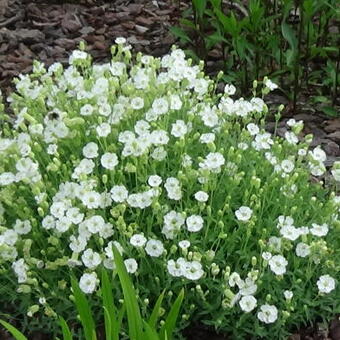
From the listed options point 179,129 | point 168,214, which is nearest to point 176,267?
point 168,214

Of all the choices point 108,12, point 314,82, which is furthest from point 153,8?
point 314,82

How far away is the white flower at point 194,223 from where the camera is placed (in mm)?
2621

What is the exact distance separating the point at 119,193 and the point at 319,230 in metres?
0.64

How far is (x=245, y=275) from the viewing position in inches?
106

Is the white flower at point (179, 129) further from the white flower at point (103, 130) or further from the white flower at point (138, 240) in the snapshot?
the white flower at point (138, 240)

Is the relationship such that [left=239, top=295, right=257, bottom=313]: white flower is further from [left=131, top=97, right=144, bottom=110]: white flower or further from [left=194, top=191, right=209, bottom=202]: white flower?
[left=131, top=97, right=144, bottom=110]: white flower

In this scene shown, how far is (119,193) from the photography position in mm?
2688

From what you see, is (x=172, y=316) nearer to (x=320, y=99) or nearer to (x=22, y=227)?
(x=22, y=227)

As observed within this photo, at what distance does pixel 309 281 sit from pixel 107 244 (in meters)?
0.66

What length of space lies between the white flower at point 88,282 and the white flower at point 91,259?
1.1 inches

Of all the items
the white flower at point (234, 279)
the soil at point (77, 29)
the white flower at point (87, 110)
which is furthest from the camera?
the soil at point (77, 29)

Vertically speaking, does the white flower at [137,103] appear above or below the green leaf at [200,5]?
above

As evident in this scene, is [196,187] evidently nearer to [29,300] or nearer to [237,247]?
[237,247]

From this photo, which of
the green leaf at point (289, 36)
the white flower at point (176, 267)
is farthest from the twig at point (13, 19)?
the white flower at point (176, 267)
